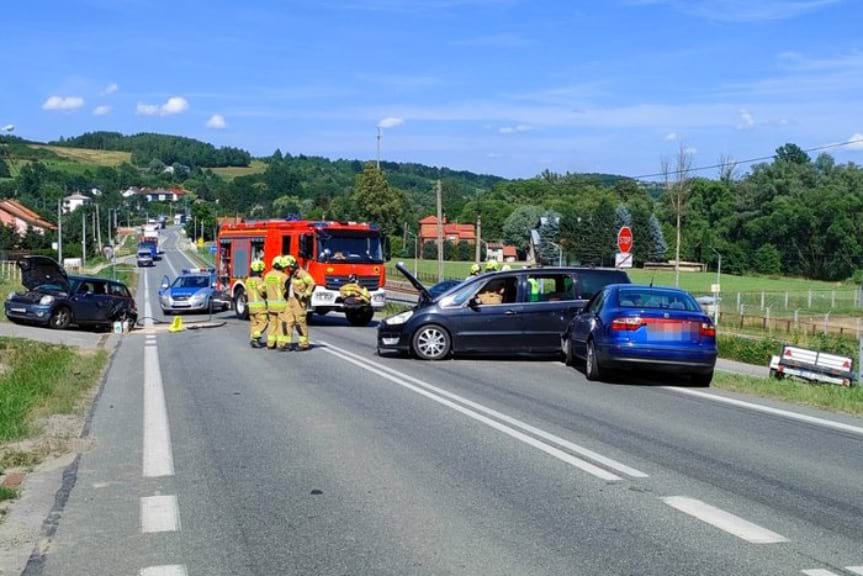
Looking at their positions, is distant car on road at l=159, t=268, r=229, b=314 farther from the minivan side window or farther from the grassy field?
the grassy field

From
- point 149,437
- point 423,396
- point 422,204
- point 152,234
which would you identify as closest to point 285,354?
point 423,396

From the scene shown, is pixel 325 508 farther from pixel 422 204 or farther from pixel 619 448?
pixel 422 204

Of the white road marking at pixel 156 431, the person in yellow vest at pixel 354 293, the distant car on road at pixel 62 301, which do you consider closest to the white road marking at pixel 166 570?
the white road marking at pixel 156 431

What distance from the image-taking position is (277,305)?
19.6 m

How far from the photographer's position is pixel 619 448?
943cm

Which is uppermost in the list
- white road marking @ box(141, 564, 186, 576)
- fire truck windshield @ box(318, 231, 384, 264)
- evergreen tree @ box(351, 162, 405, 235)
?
evergreen tree @ box(351, 162, 405, 235)

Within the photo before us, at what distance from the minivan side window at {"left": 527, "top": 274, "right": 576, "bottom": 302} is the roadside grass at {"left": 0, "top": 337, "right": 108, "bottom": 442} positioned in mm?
7184

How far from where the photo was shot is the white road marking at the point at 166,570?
18.6ft

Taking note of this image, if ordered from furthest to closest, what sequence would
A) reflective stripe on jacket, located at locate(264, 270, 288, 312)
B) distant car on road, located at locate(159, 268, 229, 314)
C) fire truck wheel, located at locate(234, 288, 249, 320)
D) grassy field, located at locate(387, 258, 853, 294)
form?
grassy field, located at locate(387, 258, 853, 294) → distant car on road, located at locate(159, 268, 229, 314) → fire truck wheel, located at locate(234, 288, 249, 320) → reflective stripe on jacket, located at locate(264, 270, 288, 312)

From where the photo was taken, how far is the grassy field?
3179 inches

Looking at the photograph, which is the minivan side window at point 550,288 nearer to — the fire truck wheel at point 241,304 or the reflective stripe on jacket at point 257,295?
the reflective stripe on jacket at point 257,295

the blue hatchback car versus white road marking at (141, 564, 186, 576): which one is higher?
the blue hatchback car

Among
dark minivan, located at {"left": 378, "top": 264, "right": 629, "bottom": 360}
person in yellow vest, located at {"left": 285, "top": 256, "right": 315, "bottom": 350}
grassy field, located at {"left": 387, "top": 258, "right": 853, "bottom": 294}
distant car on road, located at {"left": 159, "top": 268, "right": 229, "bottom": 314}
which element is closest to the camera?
dark minivan, located at {"left": 378, "top": 264, "right": 629, "bottom": 360}

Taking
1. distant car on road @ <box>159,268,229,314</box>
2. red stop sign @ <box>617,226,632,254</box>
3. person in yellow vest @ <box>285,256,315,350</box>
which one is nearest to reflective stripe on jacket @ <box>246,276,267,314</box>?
person in yellow vest @ <box>285,256,315,350</box>
